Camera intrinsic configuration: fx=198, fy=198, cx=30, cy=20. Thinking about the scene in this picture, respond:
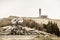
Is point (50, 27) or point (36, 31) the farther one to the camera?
point (50, 27)

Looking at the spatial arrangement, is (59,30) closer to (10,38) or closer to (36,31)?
(36,31)

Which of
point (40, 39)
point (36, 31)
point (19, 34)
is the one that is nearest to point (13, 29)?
point (19, 34)

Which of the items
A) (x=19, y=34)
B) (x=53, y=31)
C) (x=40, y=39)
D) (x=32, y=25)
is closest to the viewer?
(x=40, y=39)

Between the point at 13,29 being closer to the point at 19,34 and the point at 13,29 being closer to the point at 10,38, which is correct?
the point at 19,34

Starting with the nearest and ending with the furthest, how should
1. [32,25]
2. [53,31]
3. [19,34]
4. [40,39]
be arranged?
A: [40,39] → [19,34] → [53,31] → [32,25]

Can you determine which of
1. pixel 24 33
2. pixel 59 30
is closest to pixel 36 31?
pixel 24 33

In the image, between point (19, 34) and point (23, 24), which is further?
point (23, 24)

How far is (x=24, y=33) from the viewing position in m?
31.3

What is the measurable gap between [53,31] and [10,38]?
368 inches

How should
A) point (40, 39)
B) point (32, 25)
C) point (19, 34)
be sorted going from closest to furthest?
point (40, 39) → point (19, 34) → point (32, 25)

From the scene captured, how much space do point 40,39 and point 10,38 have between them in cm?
411

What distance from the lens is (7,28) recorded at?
3259cm

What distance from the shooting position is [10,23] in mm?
35594

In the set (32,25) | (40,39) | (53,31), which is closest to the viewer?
(40,39)
